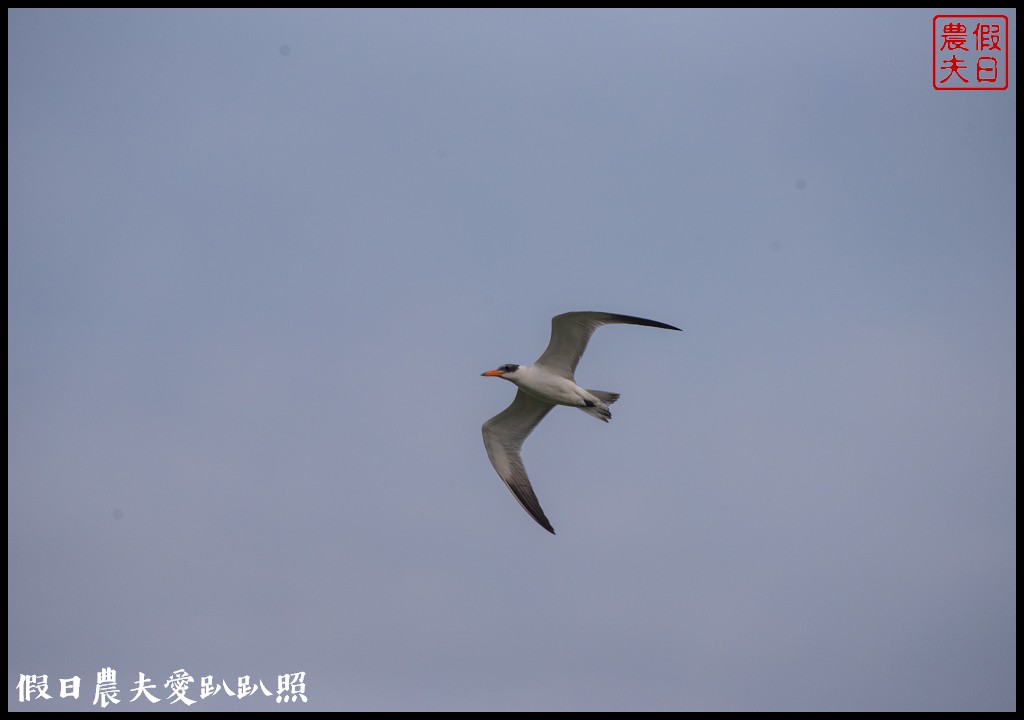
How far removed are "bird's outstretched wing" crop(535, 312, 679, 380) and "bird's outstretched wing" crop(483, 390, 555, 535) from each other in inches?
36.4

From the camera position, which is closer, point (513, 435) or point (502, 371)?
point (502, 371)

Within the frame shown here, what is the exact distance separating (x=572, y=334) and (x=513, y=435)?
2370mm

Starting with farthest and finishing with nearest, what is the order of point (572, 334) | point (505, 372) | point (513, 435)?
point (513, 435) < point (505, 372) < point (572, 334)

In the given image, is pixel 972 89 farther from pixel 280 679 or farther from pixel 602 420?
pixel 280 679

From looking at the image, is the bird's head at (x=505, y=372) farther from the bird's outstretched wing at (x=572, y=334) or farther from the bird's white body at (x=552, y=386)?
the bird's outstretched wing at (x=572, y=334)

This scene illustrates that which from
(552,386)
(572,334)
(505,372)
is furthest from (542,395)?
(572,334)

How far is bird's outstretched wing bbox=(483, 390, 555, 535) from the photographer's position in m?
27.1

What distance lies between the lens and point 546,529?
26.1 metres

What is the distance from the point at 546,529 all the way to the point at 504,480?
4.54 ft

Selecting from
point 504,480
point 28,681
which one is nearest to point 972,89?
point 504,480

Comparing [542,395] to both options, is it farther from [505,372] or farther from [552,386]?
[505,372]

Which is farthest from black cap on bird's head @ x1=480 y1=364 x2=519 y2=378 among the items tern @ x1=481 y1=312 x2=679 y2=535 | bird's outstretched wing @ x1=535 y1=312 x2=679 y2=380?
bird's outstretched wing @ x1=535 y1=312 x2=679 y2=380

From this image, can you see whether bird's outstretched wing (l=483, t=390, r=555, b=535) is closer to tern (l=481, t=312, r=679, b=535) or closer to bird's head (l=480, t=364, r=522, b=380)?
tern (l=481, t=312, r=679, b=535)

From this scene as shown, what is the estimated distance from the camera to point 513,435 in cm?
2739
